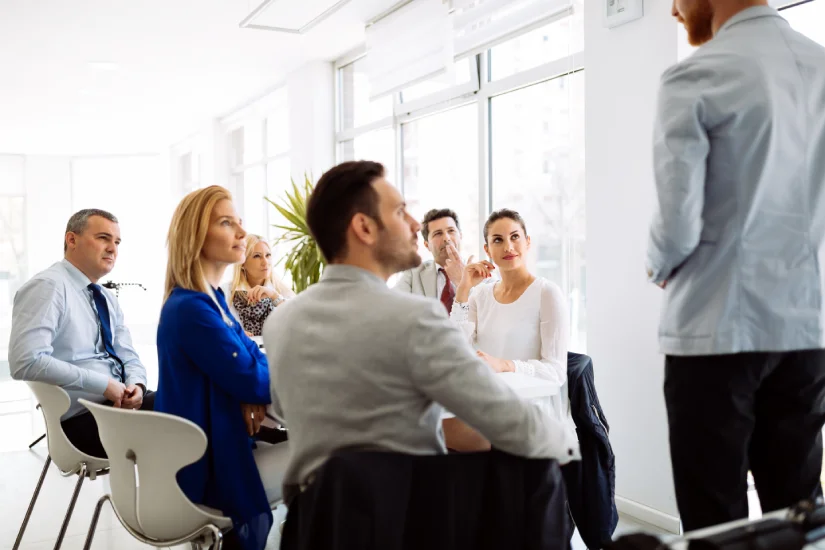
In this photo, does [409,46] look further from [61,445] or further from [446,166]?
[61,445]

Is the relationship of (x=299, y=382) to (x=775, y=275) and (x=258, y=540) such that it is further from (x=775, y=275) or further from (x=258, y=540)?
(x=775, y=275)

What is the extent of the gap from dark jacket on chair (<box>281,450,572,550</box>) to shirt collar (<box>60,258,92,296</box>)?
7.49ft

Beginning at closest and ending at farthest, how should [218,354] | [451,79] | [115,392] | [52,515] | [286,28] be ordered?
1. [218,354]
2. [115,392]
3. [52,515]
4. [451,79]
5. [286,28]

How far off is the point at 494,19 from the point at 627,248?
2.20 m

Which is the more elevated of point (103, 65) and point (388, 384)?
point (103, 65)

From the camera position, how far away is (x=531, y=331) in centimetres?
297

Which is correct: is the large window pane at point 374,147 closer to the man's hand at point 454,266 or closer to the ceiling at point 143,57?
the ceiling at point 143,57

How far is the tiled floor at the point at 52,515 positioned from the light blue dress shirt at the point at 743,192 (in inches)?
71.9

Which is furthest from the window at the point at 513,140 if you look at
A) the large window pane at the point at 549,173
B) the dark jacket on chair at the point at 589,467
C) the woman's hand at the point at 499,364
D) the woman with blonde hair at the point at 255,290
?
the woman's hand at the point at 499,364

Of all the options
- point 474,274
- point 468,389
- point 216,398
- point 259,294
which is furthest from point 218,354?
point 259,294

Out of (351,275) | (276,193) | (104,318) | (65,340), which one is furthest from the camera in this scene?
(276,193)

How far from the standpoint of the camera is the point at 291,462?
1.47 meters

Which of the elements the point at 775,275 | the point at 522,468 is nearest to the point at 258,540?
the point at 522,468

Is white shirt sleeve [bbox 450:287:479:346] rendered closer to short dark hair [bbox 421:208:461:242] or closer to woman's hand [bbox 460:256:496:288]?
woman's hand [bbox 460:256:496:288]
